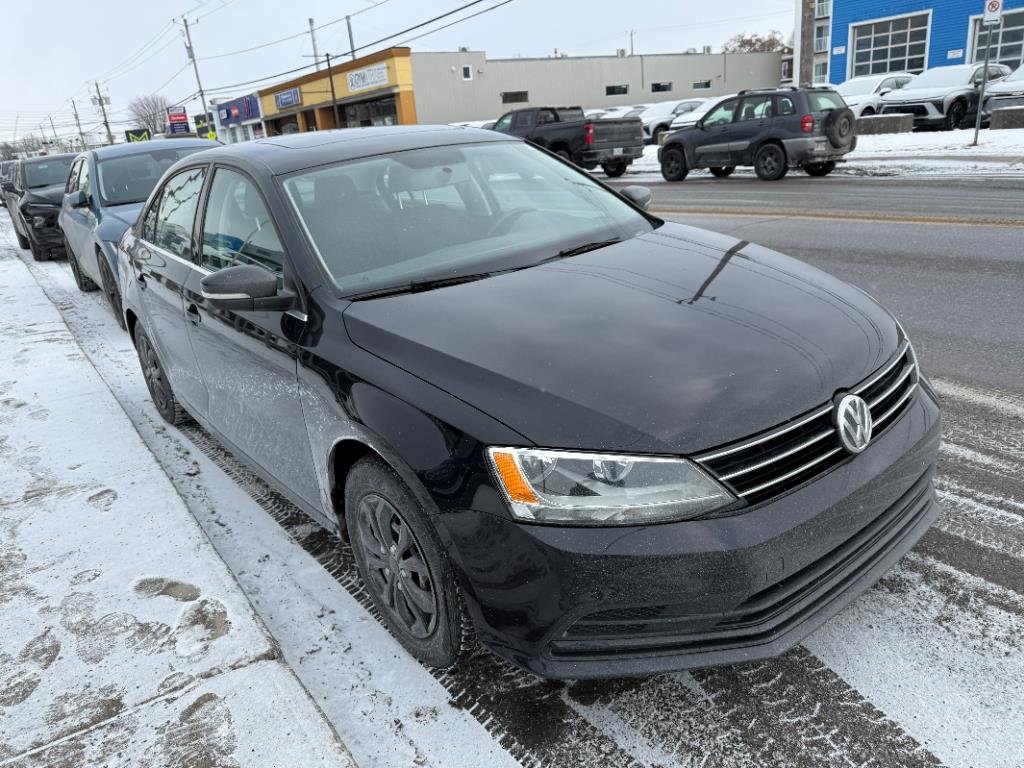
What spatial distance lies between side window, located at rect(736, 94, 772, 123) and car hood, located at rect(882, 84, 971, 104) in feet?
33.2

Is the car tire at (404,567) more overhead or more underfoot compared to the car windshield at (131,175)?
more underfoot

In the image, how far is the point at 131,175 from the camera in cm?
883

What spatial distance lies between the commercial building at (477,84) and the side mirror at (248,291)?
48.1m

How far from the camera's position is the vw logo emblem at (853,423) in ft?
7.16

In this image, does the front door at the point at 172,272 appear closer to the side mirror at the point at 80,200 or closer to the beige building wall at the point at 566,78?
the side mirror at the point at 80,200

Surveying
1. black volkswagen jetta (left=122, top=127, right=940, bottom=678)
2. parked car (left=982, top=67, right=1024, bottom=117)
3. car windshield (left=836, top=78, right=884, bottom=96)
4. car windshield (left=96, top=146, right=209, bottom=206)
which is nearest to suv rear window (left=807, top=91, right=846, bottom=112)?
parked car (left=982, top=67, right=1024, bottom=117)

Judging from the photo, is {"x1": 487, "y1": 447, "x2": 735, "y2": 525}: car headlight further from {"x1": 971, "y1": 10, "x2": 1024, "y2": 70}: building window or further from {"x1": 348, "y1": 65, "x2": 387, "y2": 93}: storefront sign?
{"x1": 348, "y1": 65, "x2": 387, "y2": 93}: storefront sign

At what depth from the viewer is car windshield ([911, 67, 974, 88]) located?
76.9ft

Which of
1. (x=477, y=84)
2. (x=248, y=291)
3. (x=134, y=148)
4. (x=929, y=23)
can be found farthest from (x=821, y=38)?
(x=248, y=291)

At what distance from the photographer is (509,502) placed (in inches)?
80.4

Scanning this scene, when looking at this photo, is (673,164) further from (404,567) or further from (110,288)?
(404,567)

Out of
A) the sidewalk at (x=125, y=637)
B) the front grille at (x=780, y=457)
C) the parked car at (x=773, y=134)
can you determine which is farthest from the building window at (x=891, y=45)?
the sidewalk at (x=125, y=637)

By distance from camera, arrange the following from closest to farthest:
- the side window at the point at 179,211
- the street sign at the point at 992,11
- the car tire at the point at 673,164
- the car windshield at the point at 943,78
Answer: the side window at the point at 179,211 → the street sign at the point at 992,11 → the car tire at the point at 673,164 → the car windshield at the point at 943,78

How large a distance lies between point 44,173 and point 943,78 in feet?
80.8
